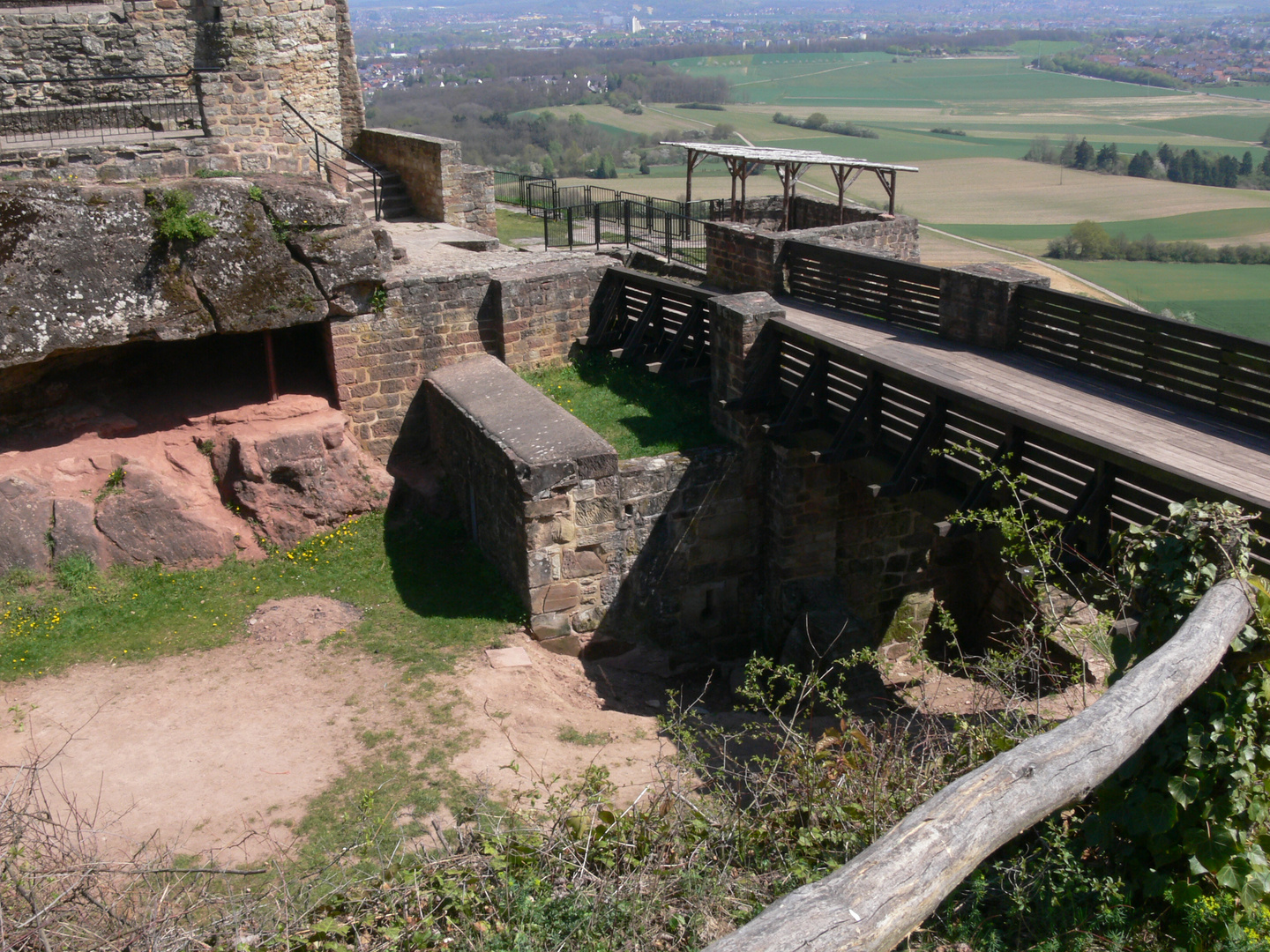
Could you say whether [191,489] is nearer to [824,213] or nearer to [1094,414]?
[1094,414]

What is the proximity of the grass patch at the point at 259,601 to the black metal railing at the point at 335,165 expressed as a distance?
316 inches

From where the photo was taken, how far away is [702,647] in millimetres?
11531

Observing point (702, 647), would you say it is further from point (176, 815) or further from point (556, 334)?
point (176, 815)

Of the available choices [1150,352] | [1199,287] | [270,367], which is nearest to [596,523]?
[270,367]

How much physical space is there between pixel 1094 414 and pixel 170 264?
29.7 ft

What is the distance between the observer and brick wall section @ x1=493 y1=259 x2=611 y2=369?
42.5 feet

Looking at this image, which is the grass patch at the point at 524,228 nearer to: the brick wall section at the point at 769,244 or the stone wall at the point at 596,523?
the brick wall section at the point at 769,244

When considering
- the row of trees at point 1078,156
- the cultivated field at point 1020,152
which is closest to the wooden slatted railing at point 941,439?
the cultivated field at point 1020,152

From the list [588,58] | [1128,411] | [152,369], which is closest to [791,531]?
[1128,411]

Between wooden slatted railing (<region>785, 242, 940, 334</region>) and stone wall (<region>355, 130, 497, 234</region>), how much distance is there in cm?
625

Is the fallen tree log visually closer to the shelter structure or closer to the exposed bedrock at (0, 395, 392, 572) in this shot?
the exposed bedrock at (0, 395, 392, 572)

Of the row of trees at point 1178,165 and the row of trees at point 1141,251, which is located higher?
the row of trees at point 1178,165

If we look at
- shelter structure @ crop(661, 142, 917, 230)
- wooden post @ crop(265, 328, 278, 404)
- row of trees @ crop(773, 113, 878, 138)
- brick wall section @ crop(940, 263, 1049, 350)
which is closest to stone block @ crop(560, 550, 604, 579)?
wooden post @ crop(265, 328, 278, 404)

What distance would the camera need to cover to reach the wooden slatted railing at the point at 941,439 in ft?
23.3
